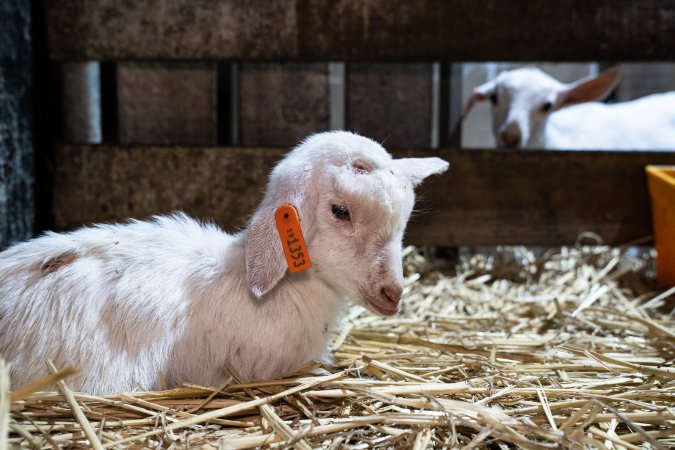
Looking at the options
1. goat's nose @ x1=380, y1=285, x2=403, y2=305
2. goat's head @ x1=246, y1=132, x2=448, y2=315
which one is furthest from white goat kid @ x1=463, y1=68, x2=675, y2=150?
goat's nose @ x1=380, y1=285, x2=403, y2=305

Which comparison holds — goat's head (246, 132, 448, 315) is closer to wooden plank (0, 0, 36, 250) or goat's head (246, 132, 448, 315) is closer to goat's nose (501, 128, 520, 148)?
wooden plank (0, 0, 36, 250)

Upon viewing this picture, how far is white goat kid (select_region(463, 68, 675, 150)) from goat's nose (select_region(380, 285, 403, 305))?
274 cm

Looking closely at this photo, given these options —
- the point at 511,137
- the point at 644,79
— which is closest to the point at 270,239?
the point at 511,137

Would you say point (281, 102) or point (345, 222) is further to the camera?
point (281, 102)

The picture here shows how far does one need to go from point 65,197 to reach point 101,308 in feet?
5.52

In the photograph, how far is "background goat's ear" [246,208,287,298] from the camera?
2.18 metres

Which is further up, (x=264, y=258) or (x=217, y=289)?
(x=264, y=258)

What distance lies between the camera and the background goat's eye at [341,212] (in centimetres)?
226

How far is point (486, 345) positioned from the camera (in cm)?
285

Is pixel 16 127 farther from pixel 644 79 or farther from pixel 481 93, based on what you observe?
pixel 644 79

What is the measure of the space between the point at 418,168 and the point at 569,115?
328 centimetres

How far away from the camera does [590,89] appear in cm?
469

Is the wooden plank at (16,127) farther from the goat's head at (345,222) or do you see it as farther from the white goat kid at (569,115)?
the white goat kid at (569,115)

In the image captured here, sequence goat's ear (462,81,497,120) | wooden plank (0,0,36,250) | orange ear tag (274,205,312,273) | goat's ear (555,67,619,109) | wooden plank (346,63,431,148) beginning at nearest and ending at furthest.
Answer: orange ear tag (274,205,312,273) < wooden plank (0,0,36,250) < wooden plank (346,63,431,148) < goat's ear (555,67,619,109) < goat's ear (462,81,497,120)
